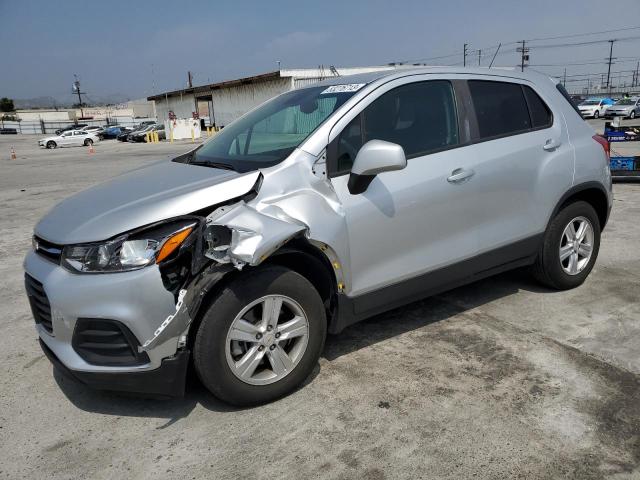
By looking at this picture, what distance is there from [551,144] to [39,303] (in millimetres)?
3679

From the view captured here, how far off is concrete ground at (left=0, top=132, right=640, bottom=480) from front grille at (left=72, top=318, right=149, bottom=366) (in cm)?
46

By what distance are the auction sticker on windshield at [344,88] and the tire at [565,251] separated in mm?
1965

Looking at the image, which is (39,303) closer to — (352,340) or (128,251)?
(128,251)

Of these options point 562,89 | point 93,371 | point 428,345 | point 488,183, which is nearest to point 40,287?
point 93,371

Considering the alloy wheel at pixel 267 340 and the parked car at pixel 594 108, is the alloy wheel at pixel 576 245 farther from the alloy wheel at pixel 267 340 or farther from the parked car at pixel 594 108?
the parked car at pixel 594 108

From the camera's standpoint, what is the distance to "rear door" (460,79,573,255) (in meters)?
3.65

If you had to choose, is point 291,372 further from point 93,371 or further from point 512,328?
point 512,328

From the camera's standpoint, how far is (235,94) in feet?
139

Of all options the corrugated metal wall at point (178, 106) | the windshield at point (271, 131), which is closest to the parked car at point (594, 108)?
the corrugated metal wall at point (178, 106)

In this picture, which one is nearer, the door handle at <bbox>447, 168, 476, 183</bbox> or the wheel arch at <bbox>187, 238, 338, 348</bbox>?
the wheel arch at <bbox>187, 238, 338, 348</bbox>

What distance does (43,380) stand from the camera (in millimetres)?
3377

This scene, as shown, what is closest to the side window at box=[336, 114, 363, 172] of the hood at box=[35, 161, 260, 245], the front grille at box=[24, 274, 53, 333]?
the hood at box=[35, 161, 260, 245]

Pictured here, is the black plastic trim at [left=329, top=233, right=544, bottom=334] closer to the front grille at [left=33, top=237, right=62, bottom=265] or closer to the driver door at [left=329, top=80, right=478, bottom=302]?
the driver door at [left=329, top=80, right=478, bottom=302]

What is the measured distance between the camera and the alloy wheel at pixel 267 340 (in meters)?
2.75
